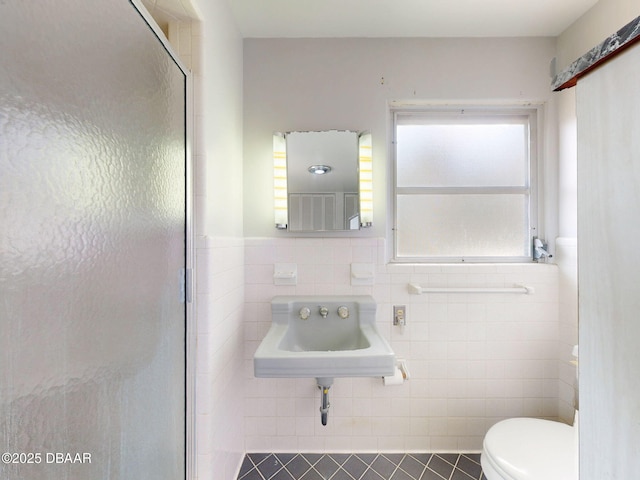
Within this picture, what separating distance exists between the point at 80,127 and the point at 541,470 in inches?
67.3

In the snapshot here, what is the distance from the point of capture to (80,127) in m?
0.58

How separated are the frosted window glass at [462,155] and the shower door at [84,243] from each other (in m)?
1.34

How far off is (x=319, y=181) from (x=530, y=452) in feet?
4.96

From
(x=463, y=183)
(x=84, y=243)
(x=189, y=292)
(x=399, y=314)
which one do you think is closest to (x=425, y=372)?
(x=399, y=314)

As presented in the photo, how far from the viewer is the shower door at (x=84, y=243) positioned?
18.2 inches

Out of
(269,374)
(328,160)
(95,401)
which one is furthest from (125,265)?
(328,160)

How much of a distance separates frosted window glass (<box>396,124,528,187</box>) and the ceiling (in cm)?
50

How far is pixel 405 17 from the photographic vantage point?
154cm

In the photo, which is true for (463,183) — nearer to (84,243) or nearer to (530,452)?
(530,452)

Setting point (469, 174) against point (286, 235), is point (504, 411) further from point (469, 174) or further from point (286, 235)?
point (286, 235)

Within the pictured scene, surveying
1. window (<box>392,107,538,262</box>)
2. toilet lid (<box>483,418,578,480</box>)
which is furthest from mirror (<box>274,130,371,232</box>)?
toilet lid (<box>483,418,578,480</box>)

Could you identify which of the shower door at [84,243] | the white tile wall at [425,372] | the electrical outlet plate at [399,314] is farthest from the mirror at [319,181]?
the shower door at [84,243]

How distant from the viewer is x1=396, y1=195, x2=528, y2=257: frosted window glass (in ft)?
5.82

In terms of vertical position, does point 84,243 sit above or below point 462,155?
below
